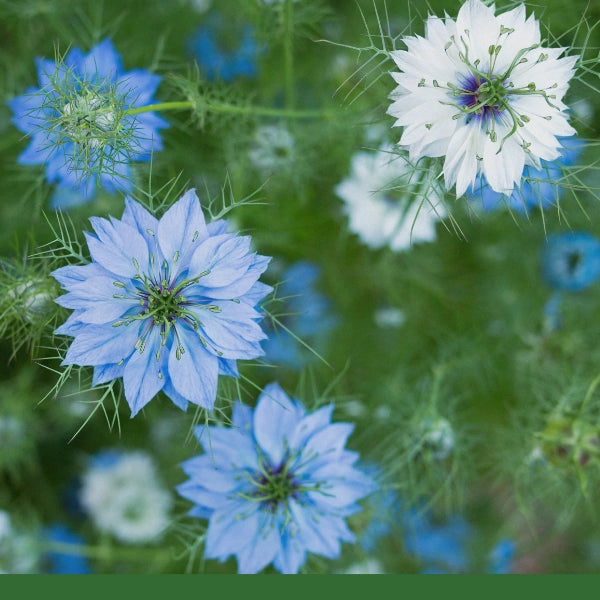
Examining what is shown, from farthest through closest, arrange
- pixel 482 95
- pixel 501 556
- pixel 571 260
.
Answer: pixel 501 556 < pixel 571 260 < pixel 482 95

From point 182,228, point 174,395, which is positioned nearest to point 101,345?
point 174,395

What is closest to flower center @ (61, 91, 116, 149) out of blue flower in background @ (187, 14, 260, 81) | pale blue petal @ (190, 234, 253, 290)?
pale blue petal @ (190, 234, 253, 290)

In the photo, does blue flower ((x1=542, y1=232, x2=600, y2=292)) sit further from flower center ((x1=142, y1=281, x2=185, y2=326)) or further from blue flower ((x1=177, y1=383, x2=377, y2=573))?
flower center ((x1=142, y1=281, x2=185, y2=326))

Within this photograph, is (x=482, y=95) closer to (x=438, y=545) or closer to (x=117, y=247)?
(x=117, y=247)

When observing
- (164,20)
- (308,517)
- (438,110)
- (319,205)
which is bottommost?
(308,517)

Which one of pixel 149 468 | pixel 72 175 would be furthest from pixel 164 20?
pixel 149 468

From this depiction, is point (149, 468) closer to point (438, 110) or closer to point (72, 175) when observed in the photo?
point (72, 175)

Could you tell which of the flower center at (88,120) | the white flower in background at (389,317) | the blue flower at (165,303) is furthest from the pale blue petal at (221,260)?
the white flower in background at (389,317)
